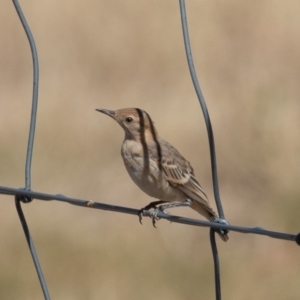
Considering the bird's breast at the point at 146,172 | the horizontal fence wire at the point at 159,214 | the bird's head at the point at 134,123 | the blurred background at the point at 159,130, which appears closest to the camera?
the horizontal fence wire at the point at 159,214

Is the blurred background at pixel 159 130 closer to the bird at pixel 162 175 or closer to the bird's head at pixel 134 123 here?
the bird's head at pixel 134 123

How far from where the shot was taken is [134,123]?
19.0 feet

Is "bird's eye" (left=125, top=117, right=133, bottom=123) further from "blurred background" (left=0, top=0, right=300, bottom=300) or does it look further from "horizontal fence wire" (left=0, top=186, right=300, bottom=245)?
"blurred background" (left=0, top=0, right=300, bottom=300)

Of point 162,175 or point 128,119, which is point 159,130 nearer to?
point 128,119

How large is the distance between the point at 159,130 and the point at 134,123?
4817 millimetres

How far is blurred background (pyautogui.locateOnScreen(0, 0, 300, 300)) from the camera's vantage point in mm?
8445

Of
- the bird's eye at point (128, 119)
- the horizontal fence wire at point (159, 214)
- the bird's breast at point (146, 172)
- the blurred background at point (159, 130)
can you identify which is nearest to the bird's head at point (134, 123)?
the bird's eye at point (128, 119)

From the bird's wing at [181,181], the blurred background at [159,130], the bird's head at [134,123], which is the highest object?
the blurred background at [159,130]

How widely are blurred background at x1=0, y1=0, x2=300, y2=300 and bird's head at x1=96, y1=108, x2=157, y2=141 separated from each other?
2646mm

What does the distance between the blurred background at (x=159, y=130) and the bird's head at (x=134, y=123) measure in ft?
8.68

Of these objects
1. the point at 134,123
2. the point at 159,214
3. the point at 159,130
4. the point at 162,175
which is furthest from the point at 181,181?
the point at 159,130

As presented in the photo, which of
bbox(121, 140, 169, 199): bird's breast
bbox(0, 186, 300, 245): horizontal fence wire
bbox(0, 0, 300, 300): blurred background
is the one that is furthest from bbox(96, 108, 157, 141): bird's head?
bbox(0, 0, 300, 300): blurred background

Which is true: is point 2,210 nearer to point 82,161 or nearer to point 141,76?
point 82,161

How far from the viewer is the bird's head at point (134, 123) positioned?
225 inches
